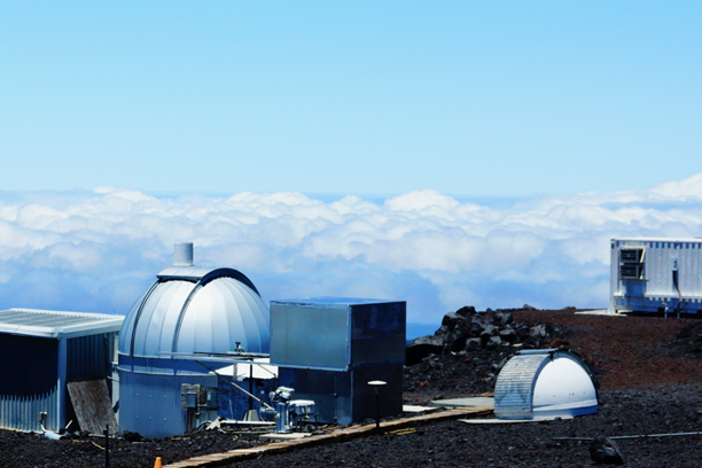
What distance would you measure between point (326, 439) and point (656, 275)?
17.1 meters

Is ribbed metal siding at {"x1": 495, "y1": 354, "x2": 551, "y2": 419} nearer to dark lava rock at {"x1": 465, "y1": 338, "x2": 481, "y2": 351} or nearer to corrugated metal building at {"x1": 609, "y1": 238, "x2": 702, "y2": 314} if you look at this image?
dark lava rock at {"x1": 465, "y1": 338, "x2": 481, "y2": 351}

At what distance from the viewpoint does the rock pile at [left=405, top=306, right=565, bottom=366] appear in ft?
92.9

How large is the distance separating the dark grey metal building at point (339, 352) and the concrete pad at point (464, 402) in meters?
1.78

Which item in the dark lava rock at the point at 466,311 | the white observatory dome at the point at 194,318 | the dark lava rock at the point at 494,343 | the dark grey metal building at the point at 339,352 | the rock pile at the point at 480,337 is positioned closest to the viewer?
the dark grey metal building at the point at 339,352

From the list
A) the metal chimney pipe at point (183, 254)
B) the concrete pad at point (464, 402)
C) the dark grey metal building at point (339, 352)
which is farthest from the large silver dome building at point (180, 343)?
the concrete pad at point (464, 402)

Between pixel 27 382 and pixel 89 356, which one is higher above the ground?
pixel 89 356

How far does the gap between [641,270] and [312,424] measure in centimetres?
1538

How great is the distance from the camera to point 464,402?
72.8ft

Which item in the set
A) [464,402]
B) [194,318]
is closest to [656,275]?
[464,402]

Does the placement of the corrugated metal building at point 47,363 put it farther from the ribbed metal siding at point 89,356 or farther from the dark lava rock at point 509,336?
the dark lava rock at point 509,336

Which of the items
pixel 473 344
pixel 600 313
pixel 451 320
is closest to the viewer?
pixel 473 344

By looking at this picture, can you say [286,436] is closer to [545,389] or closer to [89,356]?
[545,389]

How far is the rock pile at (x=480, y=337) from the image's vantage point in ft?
92.9

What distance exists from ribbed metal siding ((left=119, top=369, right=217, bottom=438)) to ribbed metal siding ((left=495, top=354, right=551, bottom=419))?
681 cm
